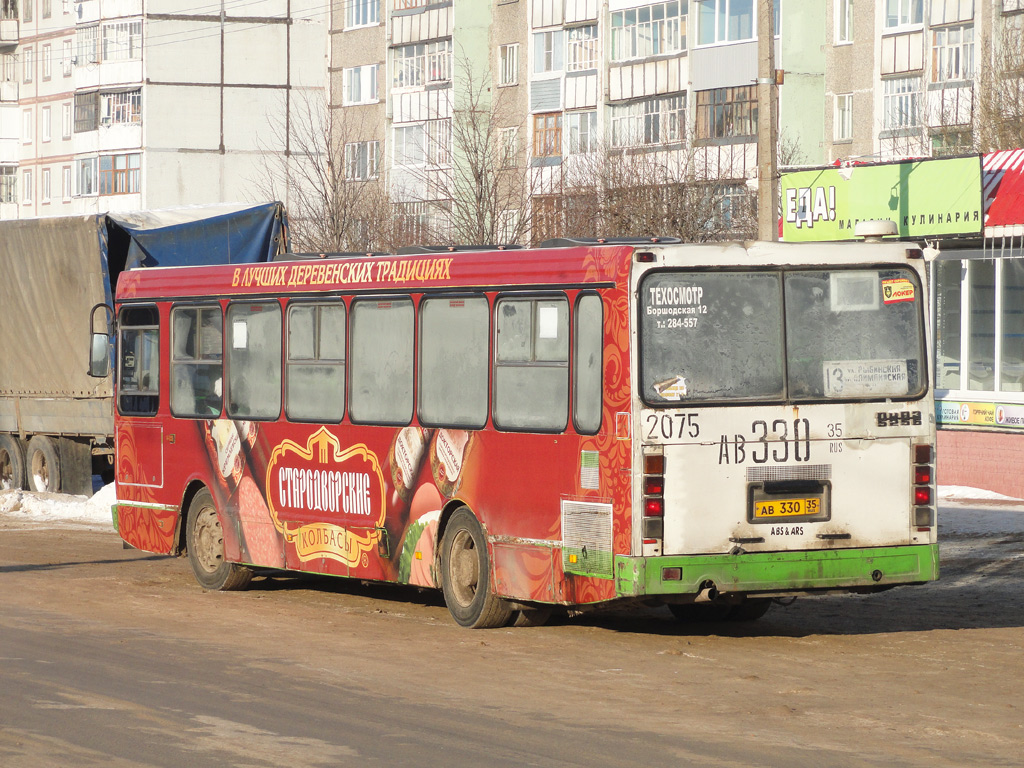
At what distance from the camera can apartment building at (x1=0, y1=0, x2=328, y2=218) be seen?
241ft

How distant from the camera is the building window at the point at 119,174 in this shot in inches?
2904

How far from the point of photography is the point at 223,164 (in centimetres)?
7456

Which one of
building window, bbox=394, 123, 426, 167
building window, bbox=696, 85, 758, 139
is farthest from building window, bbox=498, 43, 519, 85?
building window, bbox=696, 85, 758, 139

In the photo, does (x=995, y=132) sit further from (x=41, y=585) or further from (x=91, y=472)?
(x=41, y=585)

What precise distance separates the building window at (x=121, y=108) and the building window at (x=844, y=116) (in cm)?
3328

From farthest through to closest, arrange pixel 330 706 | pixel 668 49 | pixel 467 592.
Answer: pixel 668 49
pixel 467 592
pixel 330 706

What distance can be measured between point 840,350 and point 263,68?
66604mm

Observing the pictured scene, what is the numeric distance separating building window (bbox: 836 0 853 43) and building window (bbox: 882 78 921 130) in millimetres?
2045

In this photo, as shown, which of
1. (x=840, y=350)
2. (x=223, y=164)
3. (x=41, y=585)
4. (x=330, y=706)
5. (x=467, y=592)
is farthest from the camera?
(x=223, y=164)

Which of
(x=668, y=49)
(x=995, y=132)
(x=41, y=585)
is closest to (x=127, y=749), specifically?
(x=41, y=585)

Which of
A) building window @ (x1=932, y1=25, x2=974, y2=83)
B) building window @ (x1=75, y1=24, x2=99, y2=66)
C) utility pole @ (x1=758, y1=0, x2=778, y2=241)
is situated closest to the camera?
utility pole @ (x1=758, y1=0, x2=778, y2=241)

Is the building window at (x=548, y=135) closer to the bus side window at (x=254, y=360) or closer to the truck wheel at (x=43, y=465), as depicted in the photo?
the truck wheel at (x=43, y=465)

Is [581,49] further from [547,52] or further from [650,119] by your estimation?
[650,119]

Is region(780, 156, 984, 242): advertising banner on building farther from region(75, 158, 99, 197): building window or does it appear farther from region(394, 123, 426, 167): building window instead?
region(75, 158, 99, 197): building window
